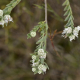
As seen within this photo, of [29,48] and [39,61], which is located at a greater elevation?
[29,48]

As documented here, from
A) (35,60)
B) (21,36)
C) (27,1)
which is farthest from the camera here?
(21,36)

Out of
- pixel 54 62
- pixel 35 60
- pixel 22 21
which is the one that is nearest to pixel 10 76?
pixel 54 62

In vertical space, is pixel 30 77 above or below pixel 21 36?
below

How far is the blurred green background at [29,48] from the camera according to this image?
4405mm

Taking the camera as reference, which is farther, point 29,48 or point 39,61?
point 29,48

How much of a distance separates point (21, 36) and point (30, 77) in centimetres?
190

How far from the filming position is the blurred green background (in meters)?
4.41

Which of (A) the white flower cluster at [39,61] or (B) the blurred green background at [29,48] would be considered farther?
(B) the blurred green background at [29,48]

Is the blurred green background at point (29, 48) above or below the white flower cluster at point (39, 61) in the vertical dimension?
above

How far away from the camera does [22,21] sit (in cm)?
508

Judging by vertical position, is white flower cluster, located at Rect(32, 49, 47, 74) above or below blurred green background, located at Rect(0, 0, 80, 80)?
below

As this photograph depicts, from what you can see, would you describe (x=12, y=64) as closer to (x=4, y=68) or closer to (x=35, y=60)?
(x=4, y=68)

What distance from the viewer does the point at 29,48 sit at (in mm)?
5332

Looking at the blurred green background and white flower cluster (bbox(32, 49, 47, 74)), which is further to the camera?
the blurred green background
